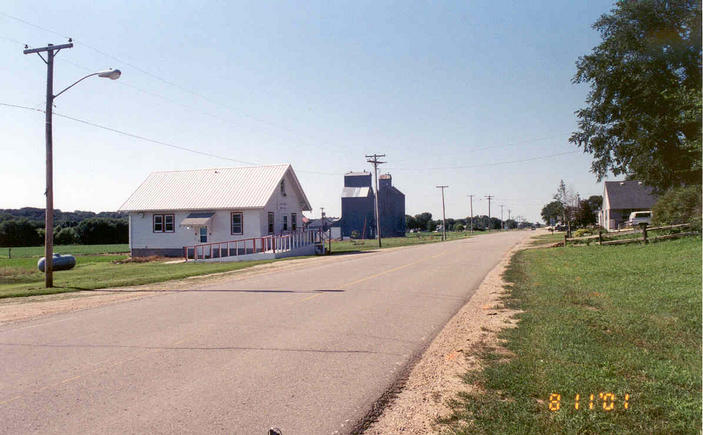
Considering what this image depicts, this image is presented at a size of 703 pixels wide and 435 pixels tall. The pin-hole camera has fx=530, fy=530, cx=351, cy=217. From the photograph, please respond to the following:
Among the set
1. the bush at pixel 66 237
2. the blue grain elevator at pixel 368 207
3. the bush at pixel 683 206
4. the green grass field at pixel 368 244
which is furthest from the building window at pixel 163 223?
the bush at pixel 66 237

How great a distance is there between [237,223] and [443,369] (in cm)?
3234

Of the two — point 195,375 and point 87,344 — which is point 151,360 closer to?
point 195,375

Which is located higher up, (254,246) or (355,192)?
(355,192)

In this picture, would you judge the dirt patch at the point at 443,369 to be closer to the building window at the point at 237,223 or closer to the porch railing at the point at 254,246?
the porch railing at the point at 254,246

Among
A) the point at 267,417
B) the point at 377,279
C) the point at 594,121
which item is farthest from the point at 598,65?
the point at 267,417

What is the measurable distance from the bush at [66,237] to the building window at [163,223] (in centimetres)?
5530

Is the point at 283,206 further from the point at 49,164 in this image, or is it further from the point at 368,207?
the point at 368,207

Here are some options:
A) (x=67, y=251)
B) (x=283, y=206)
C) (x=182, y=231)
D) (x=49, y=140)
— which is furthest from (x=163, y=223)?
(x=67, y=251)

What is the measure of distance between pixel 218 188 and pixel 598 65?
2668 cm

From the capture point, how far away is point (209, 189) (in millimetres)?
39844

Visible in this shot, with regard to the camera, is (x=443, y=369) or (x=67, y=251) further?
(x=67, y=251)

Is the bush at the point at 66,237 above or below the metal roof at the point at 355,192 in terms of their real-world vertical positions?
below

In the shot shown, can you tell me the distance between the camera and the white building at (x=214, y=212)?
121ft

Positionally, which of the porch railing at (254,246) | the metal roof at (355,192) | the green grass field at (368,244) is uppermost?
the metal roof at (355,192)
